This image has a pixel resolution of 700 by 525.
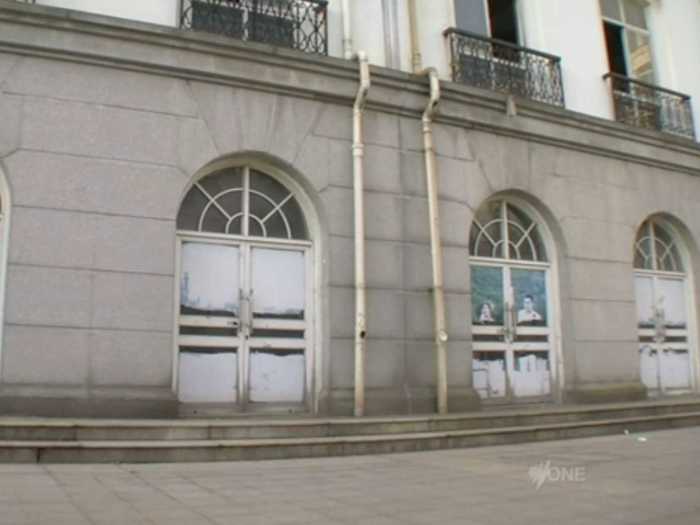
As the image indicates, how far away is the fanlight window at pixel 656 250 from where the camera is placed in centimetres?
1218

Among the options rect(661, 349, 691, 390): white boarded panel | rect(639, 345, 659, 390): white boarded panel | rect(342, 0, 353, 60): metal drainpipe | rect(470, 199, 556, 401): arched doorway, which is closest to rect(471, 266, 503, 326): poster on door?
rect(470, 199, 556, 401): arched doorway

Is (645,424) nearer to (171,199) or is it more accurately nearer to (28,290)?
(171,199)

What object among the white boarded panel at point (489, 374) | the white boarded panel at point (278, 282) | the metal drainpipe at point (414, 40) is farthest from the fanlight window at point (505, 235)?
the white boarded panel at point (278, 282)

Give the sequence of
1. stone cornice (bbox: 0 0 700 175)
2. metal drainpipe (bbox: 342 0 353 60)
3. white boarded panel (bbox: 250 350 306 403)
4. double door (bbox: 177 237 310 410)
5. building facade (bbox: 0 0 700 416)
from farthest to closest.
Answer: metal drainpipe (bbox: 342 0 353 60), white boarded panel (bbox: 250 350 306 403), double door (bbox: 177 237 310 410), stone cornice (bbox: 0 0 700 175), building facade (bbox: 0 0 700 416)

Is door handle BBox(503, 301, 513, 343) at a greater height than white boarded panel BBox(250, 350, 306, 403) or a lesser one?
greater

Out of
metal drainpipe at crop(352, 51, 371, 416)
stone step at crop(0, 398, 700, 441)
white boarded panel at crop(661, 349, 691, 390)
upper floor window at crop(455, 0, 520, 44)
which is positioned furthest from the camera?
white boarded panel at crop(661, 349, 691, 390)

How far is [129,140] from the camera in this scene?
26.4 ft

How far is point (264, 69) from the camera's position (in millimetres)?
8742

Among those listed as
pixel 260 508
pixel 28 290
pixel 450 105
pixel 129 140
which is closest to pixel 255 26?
pixel 129 140

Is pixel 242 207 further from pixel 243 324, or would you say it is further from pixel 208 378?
pixel 208 378

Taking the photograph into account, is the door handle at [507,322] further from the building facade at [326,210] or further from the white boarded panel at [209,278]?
the white boarded panel at [209,278]

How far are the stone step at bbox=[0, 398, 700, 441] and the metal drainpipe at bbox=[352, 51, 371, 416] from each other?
74cm

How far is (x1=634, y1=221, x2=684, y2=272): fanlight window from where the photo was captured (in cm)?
1218

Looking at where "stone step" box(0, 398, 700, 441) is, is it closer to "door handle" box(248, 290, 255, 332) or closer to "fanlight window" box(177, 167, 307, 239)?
"door handle" box(248, 290, 255, 332)
